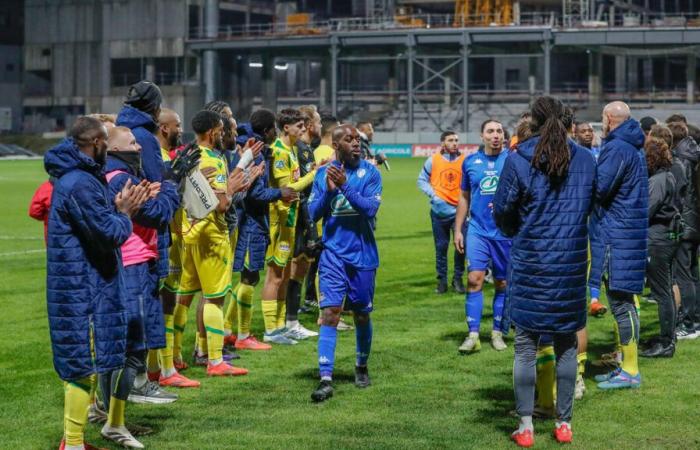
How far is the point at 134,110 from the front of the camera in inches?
307

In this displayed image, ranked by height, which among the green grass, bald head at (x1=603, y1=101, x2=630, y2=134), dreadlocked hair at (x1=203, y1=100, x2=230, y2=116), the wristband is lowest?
the green grass

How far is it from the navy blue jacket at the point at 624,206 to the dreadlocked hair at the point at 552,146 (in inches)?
48.3

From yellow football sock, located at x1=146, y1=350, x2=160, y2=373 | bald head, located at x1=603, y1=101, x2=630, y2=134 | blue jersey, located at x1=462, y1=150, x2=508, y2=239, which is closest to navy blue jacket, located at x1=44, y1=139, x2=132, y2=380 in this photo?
yellow football sock, located at x1=146, y1=350, x2=160, y2=373

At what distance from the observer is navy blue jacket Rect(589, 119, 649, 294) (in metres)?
8.23

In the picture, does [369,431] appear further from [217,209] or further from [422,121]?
[422,121]

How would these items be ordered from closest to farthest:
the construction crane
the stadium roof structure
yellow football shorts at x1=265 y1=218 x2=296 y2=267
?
yellow football shorts at x1=265 y1=218 x2=296 y2=267, the stadium roof structure, the construction crane

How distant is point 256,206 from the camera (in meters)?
10.5

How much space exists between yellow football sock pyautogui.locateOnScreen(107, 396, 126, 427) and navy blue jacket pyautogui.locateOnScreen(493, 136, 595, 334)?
266cm

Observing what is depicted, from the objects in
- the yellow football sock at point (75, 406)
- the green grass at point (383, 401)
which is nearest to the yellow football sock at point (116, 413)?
the green grass at point (383, 401)

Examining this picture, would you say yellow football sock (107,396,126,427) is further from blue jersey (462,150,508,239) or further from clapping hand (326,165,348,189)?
blue jersey (462,150,508,239)

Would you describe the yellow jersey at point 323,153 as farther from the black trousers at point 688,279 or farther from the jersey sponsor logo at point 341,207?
the black trousers at point 688,279

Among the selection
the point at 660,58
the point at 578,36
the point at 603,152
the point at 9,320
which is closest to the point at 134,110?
the point at 603,152

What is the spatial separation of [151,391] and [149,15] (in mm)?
71994

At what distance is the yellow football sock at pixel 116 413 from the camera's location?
713 centimetres
